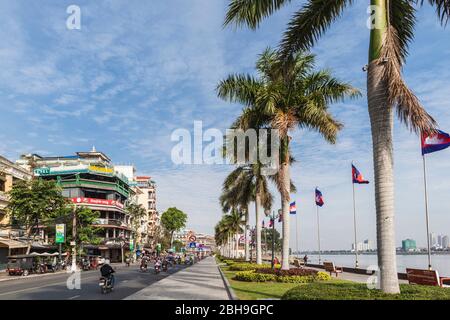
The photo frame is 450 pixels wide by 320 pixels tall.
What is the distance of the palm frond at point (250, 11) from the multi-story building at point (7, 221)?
38.9 metres

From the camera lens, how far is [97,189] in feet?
253

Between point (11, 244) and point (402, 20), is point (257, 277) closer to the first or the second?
point (402, 20)

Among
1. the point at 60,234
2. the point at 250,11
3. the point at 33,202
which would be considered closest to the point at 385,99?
the point at 250,11

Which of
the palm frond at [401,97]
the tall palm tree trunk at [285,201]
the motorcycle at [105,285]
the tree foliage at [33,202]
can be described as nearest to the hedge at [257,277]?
the tall palm tree trunk at [285,201]

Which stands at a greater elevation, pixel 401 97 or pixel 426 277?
pixel 401 97

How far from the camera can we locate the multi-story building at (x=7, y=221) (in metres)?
45.3

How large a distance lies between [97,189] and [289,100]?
60.5 meters

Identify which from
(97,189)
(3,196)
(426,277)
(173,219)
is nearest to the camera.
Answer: (426,277)

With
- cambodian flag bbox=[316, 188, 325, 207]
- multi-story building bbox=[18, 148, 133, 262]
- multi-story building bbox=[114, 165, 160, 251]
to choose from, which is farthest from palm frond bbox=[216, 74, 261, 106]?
multi-story building bbox=[114, 165, 160, 251]

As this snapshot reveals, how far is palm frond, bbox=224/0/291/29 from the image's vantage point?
12.5 m
